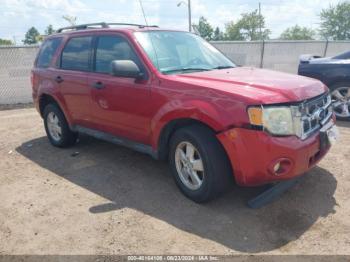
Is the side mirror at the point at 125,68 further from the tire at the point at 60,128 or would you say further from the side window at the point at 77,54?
the tire at the point at 60,128

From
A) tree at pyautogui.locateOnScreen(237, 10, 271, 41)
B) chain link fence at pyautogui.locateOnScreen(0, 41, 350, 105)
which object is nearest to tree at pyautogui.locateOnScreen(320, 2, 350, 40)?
tree at pyautogui.locateOnScreen(237, 10, 271, 41)

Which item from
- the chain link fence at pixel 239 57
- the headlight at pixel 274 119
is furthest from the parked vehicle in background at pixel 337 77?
the headlight at pixel 274 119

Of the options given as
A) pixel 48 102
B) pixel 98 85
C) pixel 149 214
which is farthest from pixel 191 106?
pixel 48 102

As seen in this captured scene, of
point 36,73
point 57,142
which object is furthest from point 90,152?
point 36,73

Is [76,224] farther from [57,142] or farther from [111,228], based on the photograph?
[57,142]

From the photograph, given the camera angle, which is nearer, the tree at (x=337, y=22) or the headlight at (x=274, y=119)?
the headlight at (x=274, y=119)

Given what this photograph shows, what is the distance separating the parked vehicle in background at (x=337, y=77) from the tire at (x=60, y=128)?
16.4ft

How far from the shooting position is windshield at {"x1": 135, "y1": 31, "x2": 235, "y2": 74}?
394 centimetres

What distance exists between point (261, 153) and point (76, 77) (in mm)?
3010

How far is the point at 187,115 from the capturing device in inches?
134

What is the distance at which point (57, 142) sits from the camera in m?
5.76

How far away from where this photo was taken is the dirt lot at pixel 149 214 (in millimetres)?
2959

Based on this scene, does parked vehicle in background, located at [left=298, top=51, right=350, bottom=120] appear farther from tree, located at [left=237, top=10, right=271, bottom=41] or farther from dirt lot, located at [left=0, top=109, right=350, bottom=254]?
tree, located at [left=237, top=10, right=271, bottom=41]

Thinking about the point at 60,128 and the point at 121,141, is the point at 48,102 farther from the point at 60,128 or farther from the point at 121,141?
the point at 121,141
